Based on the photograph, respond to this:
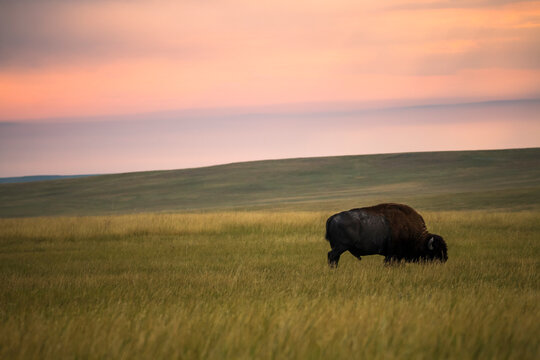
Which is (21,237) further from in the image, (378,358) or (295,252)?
(378,358)

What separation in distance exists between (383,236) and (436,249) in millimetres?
1173

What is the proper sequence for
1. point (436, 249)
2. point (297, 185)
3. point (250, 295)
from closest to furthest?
1. point (250, 295)
2. point (436, 249)
3. point (297, 185)

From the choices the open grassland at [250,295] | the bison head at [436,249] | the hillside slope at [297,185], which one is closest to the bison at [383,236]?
the bison head at [436,249]

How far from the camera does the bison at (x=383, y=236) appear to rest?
42.0 feet

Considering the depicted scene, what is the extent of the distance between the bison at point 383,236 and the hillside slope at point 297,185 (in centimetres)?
3313

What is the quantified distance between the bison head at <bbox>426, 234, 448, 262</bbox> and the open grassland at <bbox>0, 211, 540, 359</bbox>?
340 mm

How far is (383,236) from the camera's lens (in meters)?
12.9

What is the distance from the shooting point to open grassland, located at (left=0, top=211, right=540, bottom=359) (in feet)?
17.3

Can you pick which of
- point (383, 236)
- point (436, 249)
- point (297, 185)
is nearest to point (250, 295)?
point (383, 236)

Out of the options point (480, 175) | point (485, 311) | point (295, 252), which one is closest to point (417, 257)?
point (295, 252)

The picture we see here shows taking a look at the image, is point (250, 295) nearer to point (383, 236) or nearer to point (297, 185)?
point (383, 236)


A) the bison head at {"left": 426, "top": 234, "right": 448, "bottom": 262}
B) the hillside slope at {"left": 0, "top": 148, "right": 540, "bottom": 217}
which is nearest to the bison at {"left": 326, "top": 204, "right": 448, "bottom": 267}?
the bison head at {"left": 426, "top": 234, "right": 448, "bottom": 262}

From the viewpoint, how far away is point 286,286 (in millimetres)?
9859

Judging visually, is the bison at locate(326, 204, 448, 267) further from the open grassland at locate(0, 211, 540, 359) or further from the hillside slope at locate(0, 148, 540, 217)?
the hillside slope at locate(0, 148, 540, 217)
